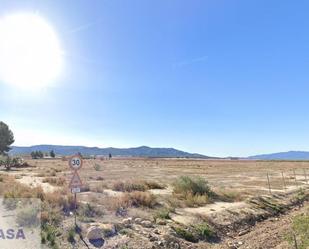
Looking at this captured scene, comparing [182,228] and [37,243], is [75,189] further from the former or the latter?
[182,228]

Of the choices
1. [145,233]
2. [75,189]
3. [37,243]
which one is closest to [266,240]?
[145,233]

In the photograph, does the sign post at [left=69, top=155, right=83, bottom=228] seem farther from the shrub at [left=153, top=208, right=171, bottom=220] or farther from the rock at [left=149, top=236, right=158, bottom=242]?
the shrub at [left=153, top=208, right=171, bottom=220]

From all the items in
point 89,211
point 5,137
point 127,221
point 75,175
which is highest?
point 5,137

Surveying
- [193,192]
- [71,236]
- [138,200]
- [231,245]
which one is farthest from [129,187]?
[71,236]

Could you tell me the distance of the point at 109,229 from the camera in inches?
535

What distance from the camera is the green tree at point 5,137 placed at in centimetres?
9162

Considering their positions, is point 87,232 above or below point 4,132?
below

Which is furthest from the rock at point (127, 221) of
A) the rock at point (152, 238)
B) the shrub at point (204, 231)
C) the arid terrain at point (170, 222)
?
the shrub at point (204, 231)

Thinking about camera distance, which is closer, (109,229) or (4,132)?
(109,229)

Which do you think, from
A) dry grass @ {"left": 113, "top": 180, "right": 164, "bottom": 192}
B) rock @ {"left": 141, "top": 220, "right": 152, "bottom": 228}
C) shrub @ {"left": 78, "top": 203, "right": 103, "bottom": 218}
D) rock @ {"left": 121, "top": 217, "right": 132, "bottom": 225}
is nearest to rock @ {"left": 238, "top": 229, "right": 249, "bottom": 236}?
rock @ {"left": 141, "top": 220, "right": 152, "bottom": 228}

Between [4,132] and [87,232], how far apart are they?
284ft

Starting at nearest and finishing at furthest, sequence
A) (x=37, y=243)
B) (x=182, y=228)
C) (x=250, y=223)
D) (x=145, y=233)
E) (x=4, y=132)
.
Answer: (x=37, y=243), (x=145, y=233), (x=182, y=228), (x=250, y=223), (x=4, y=132)

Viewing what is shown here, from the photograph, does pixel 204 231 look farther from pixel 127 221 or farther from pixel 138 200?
pixel 138 200

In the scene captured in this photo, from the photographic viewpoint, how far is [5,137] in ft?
302
